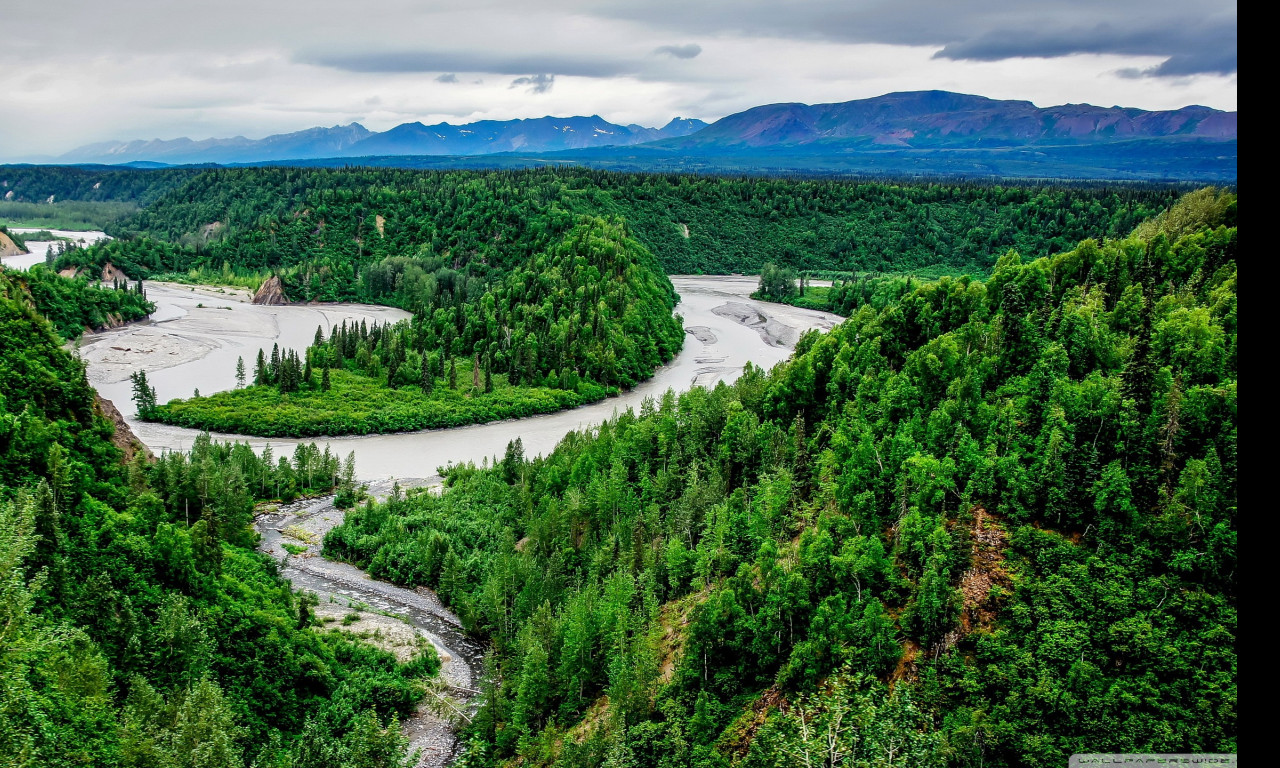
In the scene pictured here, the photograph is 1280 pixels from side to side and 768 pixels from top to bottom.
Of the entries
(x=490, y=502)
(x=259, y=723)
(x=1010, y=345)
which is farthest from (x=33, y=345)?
(x=1010, y=345)

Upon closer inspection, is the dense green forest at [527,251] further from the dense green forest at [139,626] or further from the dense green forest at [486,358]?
the dense green forest at [139,626]

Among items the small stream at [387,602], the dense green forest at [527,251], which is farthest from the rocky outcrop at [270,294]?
the small stream at [387,602]

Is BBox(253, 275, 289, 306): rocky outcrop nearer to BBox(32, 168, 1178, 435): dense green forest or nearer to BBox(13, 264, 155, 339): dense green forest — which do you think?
BBox(32, 168, 1178, 435): dense green forest

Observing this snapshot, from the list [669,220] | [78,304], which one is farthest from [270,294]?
[669,220]

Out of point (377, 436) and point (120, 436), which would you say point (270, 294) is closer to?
point (377, 436)

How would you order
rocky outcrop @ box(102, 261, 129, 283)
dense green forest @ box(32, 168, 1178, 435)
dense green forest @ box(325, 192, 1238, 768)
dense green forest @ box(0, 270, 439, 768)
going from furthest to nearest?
rocky outcrop @ box(102, 261, 129, 283)
dense green forest @ box(32, 168, 1178, 435)
dense green forest @ box(325, 192, 1238, 768)
dense green forest @ box(0, 270, 439, 768)

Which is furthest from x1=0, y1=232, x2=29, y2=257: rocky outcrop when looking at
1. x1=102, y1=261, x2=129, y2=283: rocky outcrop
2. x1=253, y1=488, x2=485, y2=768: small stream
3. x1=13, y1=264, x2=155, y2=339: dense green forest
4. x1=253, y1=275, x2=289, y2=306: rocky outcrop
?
x1=253, y1=488, x2=485, y2=768: small stream

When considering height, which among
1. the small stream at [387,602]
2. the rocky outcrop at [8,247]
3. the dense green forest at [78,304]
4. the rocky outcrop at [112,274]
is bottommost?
the small stream at [387,602]
